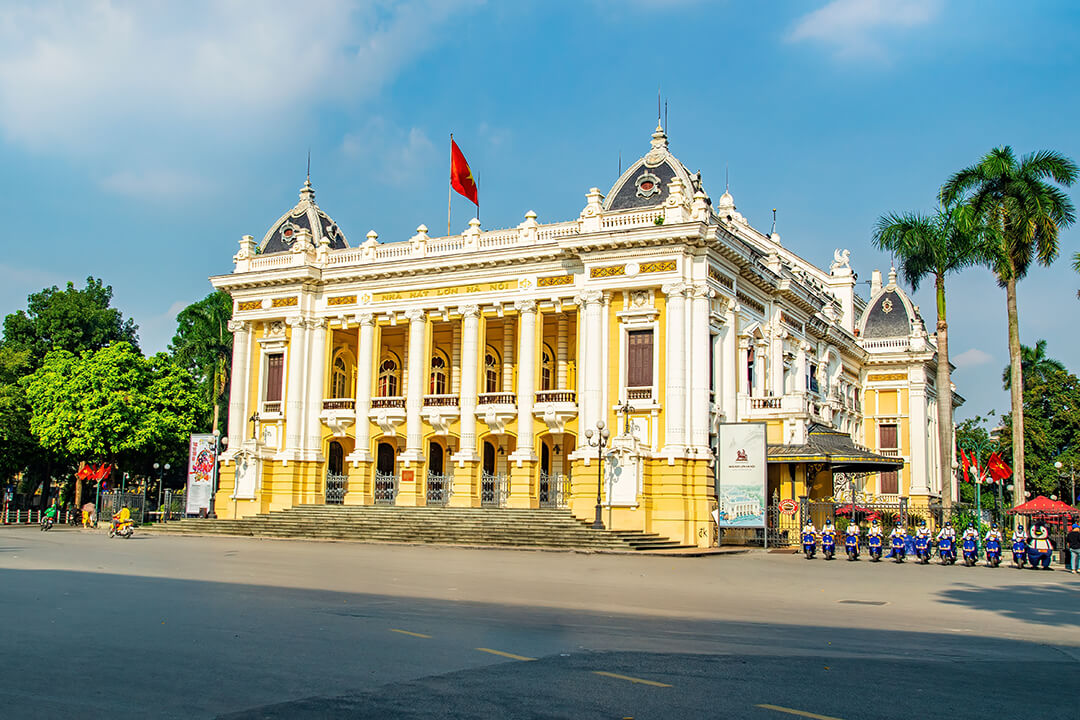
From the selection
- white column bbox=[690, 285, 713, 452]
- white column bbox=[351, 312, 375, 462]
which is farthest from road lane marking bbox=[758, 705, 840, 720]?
white column bbox=[351, 312, 375, 462]

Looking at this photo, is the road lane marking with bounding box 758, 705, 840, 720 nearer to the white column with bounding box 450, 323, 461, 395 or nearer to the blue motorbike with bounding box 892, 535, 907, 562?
the blue motorbike with bounding box 892, 535, 907, 562

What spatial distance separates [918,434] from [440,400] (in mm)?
30918

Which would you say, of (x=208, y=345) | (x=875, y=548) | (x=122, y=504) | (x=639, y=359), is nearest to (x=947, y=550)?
(x=875, y=548)

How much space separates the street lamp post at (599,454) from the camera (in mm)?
34250

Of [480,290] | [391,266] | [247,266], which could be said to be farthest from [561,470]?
[247,266]

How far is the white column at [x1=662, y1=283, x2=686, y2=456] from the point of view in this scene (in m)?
35.7

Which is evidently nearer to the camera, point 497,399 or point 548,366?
point 497,399

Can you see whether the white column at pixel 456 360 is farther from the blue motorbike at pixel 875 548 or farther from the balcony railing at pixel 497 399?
the blue motorbike at pixel 875 548

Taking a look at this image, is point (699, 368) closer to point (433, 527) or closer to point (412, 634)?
point (433, 527)

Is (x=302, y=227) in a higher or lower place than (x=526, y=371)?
higher

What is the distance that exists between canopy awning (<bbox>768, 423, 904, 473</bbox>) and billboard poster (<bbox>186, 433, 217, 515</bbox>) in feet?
81.0

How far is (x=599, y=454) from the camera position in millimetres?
34656

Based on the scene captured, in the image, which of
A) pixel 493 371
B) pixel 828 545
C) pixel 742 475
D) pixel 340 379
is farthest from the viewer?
pixel 340 379

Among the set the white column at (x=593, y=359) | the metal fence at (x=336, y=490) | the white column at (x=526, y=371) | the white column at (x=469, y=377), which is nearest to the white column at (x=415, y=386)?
the white column at (x=469, y=377)
